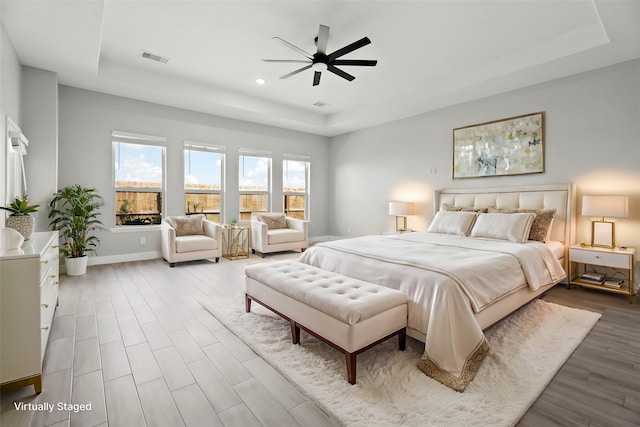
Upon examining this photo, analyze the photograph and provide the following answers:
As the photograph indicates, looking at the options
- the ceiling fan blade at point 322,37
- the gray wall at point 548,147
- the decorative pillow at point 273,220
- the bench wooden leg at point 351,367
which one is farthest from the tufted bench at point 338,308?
the decorative pillow at point 273,220

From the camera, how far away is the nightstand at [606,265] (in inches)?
134

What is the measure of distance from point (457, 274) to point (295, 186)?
5663 millimetres

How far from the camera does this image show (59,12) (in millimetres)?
2824

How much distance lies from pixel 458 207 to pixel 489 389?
3.45 meters

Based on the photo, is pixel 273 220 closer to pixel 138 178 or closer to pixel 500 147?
pixel 138 178

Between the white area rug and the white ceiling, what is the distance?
2.93 m

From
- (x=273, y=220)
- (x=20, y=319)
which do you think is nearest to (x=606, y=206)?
(x=273, y=220)

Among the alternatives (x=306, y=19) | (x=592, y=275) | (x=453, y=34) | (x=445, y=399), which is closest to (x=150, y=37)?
(x=306, y=19)

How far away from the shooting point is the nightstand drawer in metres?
3.42

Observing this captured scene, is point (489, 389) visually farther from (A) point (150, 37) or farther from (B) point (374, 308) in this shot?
(A) point (150, 37)

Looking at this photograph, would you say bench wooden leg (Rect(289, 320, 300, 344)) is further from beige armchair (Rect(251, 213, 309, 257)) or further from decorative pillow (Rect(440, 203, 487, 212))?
beige armchair (Rect(251, 213, 309, 257))

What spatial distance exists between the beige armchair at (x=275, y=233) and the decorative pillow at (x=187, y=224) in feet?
3.48

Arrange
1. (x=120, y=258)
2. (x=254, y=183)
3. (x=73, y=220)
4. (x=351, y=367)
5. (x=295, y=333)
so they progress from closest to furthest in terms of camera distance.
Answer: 1. (x=351, y=367)
2. (x=295, y=333)
3. (x=73, y=220)
4. (x=120, y=258)
5. (x=254, y=183)

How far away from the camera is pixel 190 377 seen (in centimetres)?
196
